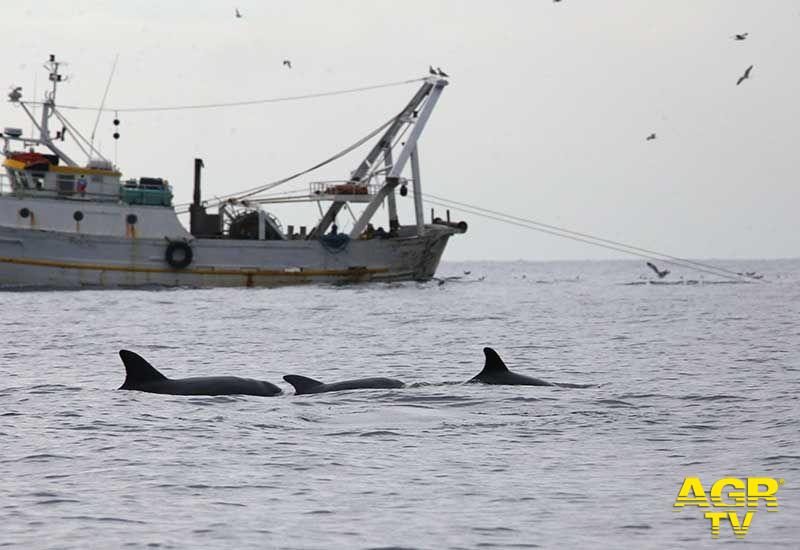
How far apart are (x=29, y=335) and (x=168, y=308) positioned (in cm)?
1674

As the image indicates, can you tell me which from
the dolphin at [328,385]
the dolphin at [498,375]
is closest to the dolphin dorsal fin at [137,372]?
the dolphin at [328,385]

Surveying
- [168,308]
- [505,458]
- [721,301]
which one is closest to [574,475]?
[505,458]

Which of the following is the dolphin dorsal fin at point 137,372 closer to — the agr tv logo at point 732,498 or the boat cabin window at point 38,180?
the agr tv logo at point 732,498

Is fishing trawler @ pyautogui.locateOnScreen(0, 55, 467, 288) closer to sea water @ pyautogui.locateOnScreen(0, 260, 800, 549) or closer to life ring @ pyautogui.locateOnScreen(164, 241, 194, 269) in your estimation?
life ring @ pyautogui.locateOnScreen(164, 241, 194, 269)

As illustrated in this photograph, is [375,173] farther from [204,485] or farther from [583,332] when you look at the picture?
[204,485]

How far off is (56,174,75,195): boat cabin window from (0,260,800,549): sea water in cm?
3479

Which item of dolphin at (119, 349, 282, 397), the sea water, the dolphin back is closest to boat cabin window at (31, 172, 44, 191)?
the sea water

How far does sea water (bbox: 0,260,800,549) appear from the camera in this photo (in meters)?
11.1

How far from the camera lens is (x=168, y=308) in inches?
2079

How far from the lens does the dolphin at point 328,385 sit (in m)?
20.1

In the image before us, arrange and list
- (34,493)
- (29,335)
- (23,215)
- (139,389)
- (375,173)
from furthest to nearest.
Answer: (375,173)
(23,215)
(29,335)
(139,389)
(34,493)

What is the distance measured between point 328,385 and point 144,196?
5043cm

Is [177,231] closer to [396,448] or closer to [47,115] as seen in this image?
[47,115]

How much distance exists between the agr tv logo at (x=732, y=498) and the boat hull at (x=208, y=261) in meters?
57.0
